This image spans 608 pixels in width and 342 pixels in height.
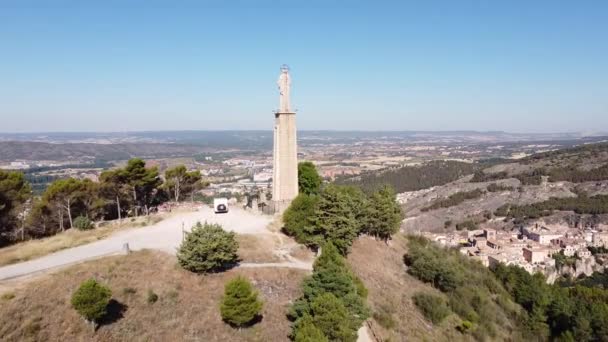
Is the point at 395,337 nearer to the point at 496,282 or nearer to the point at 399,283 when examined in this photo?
the point at 399,283

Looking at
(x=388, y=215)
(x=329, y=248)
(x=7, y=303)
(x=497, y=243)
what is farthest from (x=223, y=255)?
(x=497, y=243)

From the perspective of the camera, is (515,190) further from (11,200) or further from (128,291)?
(128,291)

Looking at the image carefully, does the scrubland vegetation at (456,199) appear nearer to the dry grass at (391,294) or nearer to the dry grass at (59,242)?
the dry grass at (391,294)

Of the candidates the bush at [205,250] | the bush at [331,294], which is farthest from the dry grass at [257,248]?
the bush at [331,294]

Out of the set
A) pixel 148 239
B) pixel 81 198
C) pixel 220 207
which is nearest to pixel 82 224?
pixel 81 198

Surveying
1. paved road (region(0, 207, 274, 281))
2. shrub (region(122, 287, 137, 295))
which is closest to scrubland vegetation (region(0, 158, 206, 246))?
paved road (region(0, 207, 274, 281))
